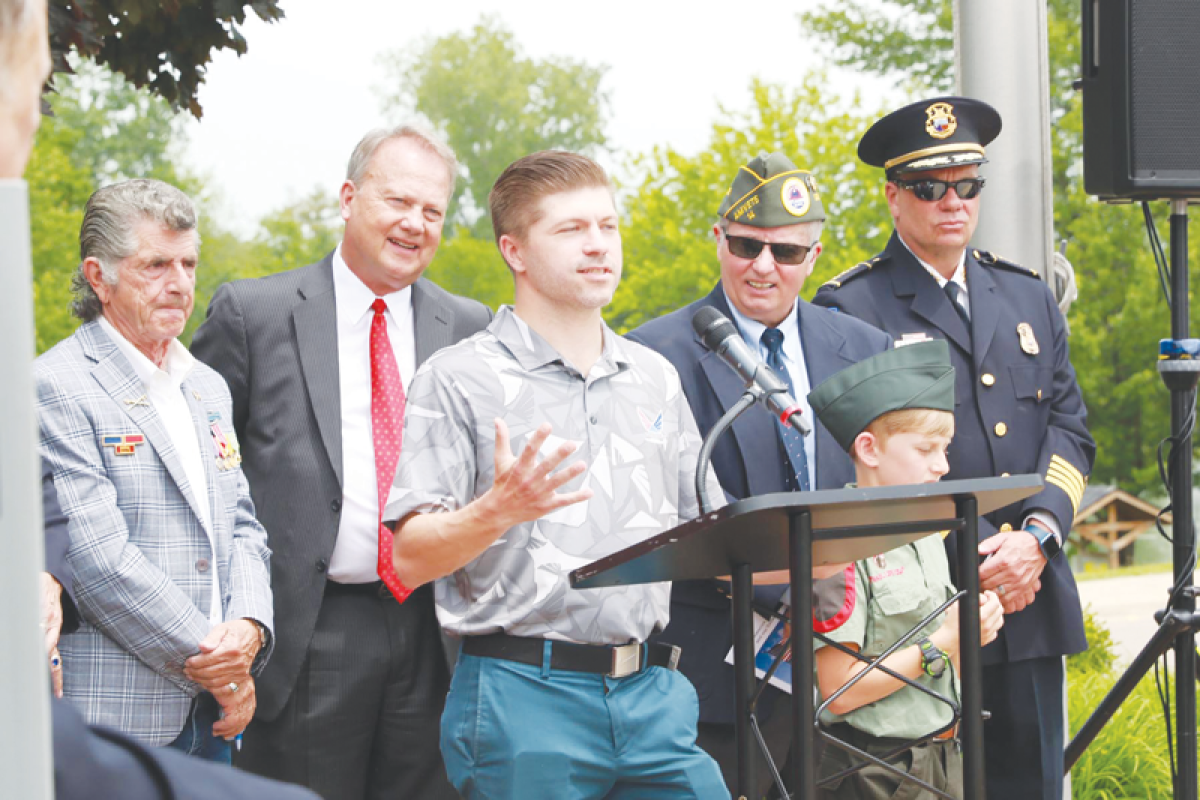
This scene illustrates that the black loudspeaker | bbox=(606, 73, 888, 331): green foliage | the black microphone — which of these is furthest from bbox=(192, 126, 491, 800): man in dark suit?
bbox=(606, 73, 888, 331): green foliage

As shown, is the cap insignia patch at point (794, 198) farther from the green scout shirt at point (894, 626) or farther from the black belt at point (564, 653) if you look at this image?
the black belt at point (564, 653)

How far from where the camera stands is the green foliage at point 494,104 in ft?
174

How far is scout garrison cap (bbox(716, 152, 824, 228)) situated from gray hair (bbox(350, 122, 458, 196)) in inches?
31.0

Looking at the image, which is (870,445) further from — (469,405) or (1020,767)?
(1020,767)

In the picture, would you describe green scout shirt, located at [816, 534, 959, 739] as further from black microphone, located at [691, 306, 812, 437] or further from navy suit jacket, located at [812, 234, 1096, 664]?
navy suit jacket, located at [812, 234, 1096, 664]

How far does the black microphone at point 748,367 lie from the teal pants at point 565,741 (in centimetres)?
62

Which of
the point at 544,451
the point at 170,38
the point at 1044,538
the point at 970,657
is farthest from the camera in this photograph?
the point at 170,38

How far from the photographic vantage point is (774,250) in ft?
11.9

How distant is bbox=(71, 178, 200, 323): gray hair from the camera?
3.18 meters

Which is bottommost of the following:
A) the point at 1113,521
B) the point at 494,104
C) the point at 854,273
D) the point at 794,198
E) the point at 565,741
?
the point at 1113,521

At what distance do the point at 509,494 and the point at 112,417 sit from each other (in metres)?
1.21

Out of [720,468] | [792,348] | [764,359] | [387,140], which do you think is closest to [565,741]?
[720,468]

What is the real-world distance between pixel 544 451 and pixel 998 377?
1.97 meters

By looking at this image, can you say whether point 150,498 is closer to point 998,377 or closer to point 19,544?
point 19,544
